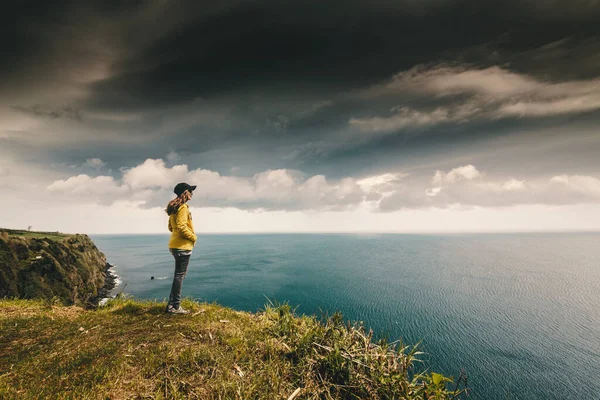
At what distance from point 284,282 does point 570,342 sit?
8461 cm

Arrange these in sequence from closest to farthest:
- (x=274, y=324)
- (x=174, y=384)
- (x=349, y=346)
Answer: (x=174, y=384) < (x=349, y=346) < (x=274, y=324)

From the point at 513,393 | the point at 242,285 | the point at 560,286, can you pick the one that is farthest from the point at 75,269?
the point at 560,286

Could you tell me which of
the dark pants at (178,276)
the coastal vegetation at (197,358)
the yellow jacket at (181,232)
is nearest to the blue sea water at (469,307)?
the coastal vegetation at (197,358)

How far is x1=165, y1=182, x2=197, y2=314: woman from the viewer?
24.6 feet

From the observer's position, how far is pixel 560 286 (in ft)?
345

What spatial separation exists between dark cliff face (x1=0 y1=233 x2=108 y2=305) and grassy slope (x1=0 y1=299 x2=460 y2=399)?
162ft

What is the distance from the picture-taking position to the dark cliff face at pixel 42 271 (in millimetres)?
46625

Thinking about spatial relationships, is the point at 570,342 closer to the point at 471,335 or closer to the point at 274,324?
the point at 471,335

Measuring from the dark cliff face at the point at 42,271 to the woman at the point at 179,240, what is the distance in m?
48.9

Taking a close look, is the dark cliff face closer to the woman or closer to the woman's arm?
the woman

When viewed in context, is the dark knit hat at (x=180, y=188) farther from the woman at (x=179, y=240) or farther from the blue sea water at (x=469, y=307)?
the blue sea water at (x=469, y=307)

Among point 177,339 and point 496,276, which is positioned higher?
point 177,339

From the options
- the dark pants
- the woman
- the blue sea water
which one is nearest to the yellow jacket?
the woman

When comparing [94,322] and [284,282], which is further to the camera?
[284,282]
